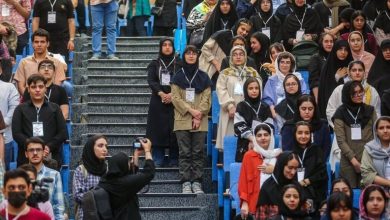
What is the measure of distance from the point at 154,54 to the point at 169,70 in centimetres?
316

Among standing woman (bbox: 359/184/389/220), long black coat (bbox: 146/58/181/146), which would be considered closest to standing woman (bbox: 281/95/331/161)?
standing woman (bbox: 359/184/389/220)

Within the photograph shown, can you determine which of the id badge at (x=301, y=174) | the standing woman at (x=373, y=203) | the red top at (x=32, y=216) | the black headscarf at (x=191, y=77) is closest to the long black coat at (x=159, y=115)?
the black headscarf at (x=191, y=77)

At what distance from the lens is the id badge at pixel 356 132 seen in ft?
45.3

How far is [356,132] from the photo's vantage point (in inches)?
544

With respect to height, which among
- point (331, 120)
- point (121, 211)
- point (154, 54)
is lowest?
point (121, 211)

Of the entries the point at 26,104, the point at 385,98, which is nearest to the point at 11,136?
the point at 26,104

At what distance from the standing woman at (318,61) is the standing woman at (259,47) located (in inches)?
22.3

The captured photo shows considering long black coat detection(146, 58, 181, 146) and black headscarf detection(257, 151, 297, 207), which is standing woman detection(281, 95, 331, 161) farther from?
long black coat detection(146, 58, 181, 146)

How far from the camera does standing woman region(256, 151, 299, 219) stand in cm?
1235

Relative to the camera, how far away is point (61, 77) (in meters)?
15.9

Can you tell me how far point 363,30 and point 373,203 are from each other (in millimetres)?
5376

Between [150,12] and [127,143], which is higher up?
[150,12]

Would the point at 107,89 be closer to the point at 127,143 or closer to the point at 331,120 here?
the point at 127,143

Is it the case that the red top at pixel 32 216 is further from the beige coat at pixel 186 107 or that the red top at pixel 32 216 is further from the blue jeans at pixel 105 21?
the blue jeans at pixel 105 21
